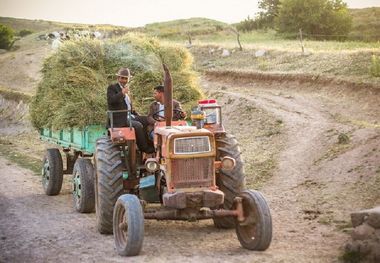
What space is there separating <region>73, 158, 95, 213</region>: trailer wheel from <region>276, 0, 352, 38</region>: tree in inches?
1521

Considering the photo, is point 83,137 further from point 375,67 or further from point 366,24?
point 366,24

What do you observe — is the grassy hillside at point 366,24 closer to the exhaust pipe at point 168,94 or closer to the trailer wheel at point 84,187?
the trailer wheel at point 84,187

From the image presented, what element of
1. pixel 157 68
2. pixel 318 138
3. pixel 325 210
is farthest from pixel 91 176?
pixel 318 138

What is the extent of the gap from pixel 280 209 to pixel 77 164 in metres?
3.96

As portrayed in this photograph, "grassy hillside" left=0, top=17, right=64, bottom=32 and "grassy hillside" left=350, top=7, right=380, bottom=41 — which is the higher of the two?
"grassy hillside" left=0, top=17, right=64, bottom=32

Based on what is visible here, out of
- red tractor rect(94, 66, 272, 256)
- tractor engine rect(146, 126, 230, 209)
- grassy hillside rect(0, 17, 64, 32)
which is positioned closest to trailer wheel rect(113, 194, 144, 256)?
red tractor rect(94, 66, 272, 256)

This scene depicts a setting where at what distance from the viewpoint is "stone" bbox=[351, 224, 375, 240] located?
799 cm

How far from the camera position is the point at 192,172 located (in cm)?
863

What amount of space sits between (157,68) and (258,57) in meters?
20.9

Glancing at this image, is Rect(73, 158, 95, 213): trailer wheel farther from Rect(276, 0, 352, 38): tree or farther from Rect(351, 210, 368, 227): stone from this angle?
Rect(276, 0, 352, 38): tree

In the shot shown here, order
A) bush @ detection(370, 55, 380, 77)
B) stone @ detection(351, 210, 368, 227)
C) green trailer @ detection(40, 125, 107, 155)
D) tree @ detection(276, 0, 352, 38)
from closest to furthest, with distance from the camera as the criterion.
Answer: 1. stone @ detection(351, 210, 368, 227)
2. green trailer @ detection(40, 125, 107, 155)
3. bush @ detection(370, 55, 380, 77)
4. tree @ detection(276, 0, 352, 38)

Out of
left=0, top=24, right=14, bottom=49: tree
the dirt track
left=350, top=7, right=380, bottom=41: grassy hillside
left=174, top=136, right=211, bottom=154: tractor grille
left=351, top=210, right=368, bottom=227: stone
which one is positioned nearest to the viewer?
left=351, top=210, right=368, bottom=227: stone

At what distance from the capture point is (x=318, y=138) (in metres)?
16.3

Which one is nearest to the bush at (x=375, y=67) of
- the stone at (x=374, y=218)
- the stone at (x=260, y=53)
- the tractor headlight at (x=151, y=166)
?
the stone at (x=260, y=53)
